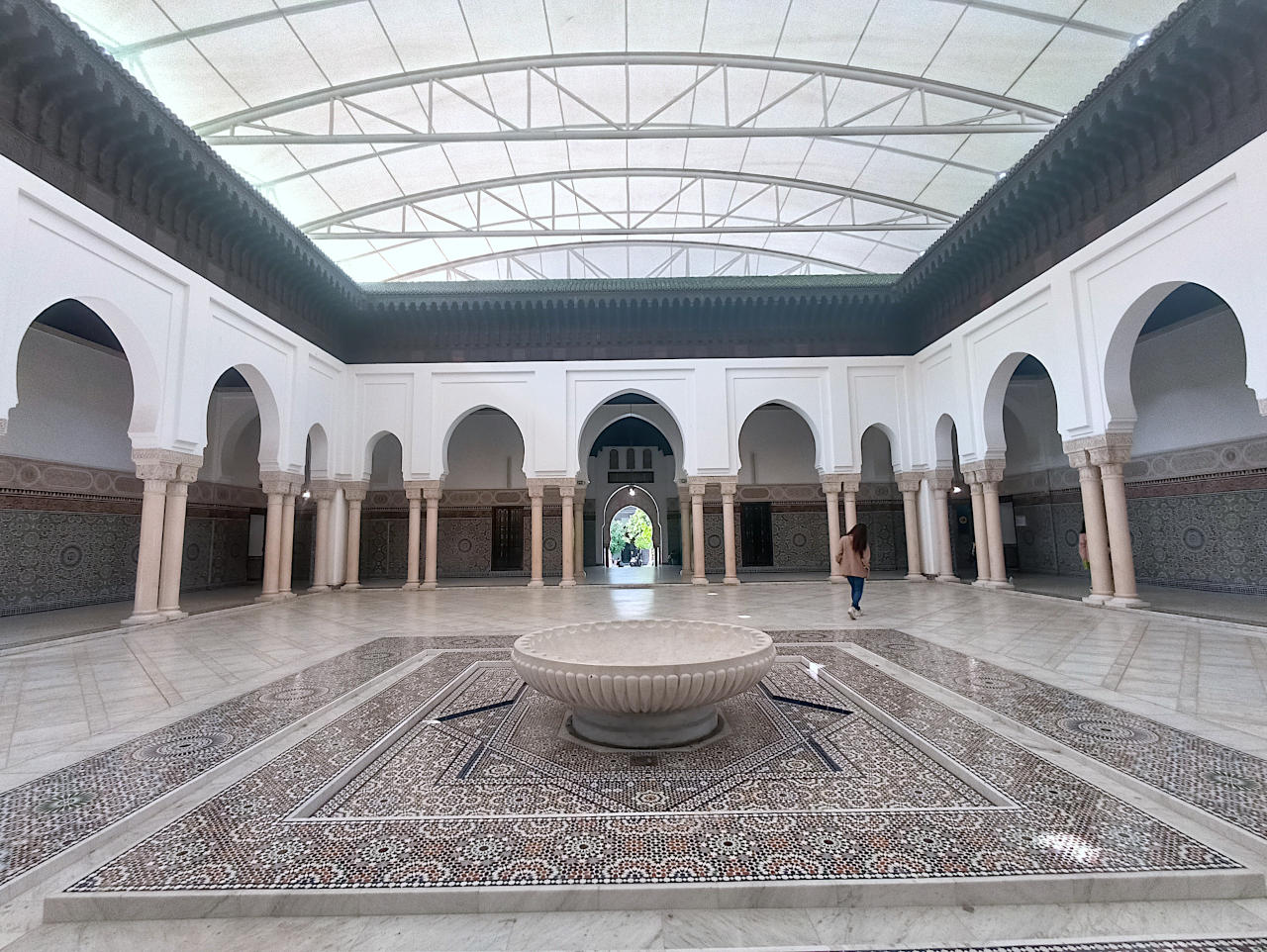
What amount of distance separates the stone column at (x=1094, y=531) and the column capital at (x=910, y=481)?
2.88 m

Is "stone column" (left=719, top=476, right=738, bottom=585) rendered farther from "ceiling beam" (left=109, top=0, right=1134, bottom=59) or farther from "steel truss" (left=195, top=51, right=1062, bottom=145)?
"ceiling beam" (left=109, top=0, right=1134, bottom=59)

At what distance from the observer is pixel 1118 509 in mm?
5766

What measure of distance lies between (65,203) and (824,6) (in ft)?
24.4

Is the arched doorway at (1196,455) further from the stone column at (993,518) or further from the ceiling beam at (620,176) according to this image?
the ceiling beam at (620,176)

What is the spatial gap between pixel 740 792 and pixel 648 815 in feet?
1.15

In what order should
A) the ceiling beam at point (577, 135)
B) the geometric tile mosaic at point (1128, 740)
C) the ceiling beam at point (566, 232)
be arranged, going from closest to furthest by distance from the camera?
the geometric tile mosaic at point (1128, 740)
the ceiling beam at point (577, 135)
the ceiling beam at point (566, 232)

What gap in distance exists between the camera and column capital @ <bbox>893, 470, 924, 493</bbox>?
9086 mm

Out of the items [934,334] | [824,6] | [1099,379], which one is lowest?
[1099,379]

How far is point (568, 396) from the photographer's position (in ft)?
30.4

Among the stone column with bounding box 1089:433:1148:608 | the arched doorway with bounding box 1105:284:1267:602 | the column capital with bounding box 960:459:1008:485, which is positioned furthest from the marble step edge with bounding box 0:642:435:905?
the column capital with bounding box 960:459:1008:485

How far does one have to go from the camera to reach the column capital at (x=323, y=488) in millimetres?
8844

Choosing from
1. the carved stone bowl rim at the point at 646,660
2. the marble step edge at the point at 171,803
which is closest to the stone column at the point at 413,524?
the marble step edge at the point at 171,803

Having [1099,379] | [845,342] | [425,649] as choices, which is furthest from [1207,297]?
[425,649]

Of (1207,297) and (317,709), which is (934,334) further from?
(317,709)
